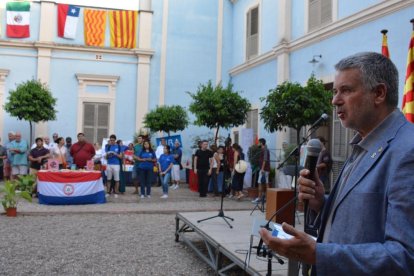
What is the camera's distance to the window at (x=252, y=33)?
1703 centimetres

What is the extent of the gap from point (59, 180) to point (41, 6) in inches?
407

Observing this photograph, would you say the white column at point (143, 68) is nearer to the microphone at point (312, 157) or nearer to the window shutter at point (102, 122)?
the window shutter at point (102, 122)

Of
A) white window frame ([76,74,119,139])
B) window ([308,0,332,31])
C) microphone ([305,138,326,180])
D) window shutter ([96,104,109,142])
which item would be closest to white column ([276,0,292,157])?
window ([308,0,332,31])

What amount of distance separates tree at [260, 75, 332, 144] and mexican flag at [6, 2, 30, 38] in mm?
12259

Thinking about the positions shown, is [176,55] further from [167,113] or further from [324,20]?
[324,20]

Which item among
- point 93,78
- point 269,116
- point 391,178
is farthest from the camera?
point 93,78

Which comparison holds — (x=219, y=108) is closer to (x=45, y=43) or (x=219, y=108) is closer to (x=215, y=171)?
(x=215, y=171)

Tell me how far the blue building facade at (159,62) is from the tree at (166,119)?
1.81 meters

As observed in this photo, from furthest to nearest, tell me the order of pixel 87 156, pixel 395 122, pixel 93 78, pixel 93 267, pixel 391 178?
pixel 93 78, pixel 87 156, pixel 93 267, pixel 395 122, pixel 391 178

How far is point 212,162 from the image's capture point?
13.2 m

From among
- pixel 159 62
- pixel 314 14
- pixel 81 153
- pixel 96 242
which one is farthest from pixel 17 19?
pixel 96 242

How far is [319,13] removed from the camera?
12.8m

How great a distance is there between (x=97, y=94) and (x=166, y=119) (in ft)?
12.1

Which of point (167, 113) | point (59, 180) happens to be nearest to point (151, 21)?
point (167, 113)
